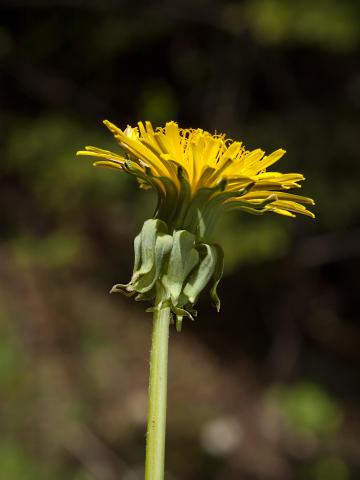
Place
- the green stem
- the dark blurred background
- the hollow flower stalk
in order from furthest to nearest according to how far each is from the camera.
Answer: the dark blurred background → the hollow flower stalk → the green stem

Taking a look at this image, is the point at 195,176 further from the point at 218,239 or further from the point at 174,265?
the point at 218,239

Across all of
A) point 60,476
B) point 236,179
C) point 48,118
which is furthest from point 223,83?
point 236,179

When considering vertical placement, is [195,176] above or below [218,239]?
below

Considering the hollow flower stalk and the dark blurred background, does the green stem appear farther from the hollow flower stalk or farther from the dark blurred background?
the dark blurred background

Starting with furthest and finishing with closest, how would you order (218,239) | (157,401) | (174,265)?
(218,239) < (174,265) < (157,401)

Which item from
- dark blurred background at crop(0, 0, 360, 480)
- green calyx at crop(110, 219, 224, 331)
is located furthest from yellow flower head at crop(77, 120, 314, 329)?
dark blurred background at crop(0, 0, 360, 480)

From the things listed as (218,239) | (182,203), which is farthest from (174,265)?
(218,239)

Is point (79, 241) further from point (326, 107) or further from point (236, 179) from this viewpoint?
point (236, 179)

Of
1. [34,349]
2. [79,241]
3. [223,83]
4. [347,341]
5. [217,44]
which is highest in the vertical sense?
[217,44]
